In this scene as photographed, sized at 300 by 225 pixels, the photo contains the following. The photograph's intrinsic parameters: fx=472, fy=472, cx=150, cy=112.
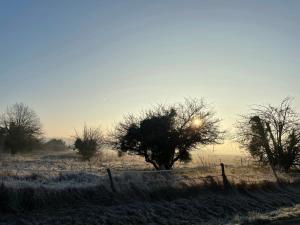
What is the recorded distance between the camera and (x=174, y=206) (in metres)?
21.1

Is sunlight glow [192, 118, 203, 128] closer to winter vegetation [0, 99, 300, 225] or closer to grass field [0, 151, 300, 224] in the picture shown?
winter vegetation [0, 99, 300, 225]

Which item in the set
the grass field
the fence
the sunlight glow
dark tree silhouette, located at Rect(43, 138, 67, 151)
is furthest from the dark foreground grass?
dark tree silhouette, located at Rect(43, 138, 67, 151)

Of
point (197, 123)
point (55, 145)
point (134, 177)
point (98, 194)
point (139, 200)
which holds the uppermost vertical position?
point (55, 145)

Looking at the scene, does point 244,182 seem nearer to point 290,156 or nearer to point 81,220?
point 81,220

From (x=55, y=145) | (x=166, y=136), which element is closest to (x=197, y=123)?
(x=166, y=136)

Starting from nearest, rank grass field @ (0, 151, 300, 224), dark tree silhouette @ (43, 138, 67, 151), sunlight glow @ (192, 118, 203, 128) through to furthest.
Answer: grass field @ (0, 151, 300, 224)
sunlight glow @ (192, 118, 203, 128)
dark tree silhouette @ (43, 138, 67, 151)

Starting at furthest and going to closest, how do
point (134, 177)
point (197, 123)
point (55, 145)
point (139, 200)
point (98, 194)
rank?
point (55, 145) → point (197, 123) → point (134, 177) → point (139, 200) → point (98, 194)

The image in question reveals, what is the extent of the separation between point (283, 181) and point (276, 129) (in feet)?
49.9

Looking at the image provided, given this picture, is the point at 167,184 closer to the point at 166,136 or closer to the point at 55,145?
the point at 166,136

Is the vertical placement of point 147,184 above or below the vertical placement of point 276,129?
below

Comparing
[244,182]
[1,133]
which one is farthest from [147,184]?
[1,133]

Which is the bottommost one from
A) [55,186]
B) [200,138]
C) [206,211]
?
[206,211]

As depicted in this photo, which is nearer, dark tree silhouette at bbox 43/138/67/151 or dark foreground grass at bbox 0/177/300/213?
dark foreground grass at bbox 0/177/300/213

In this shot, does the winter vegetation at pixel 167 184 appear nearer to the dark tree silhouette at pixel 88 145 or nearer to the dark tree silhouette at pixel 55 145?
the dark tree silhouette at pixel 88 145
